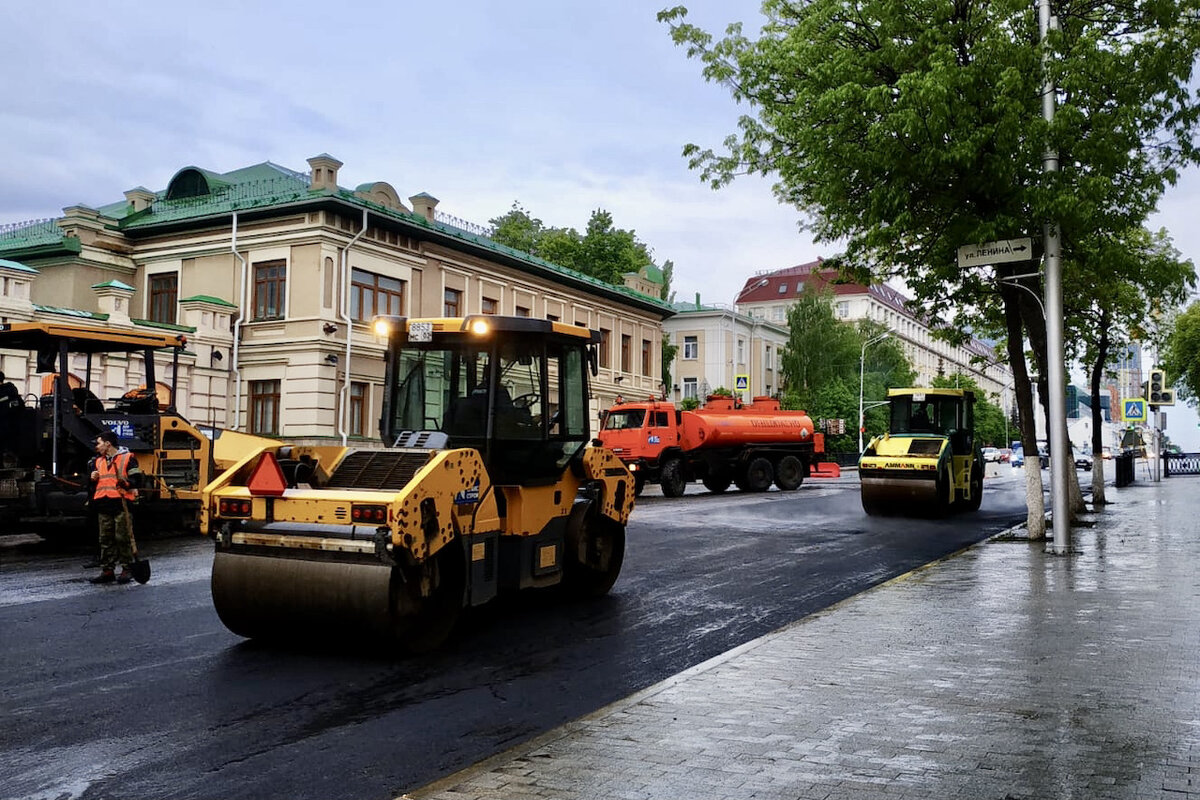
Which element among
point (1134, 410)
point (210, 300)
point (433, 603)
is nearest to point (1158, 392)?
point (1134, 410)

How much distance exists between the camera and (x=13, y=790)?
475cm

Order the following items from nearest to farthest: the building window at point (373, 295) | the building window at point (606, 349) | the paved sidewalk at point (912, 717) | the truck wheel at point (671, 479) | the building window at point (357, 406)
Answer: the paved sidewalk at point (912, 717) < the truck wheel at point (671, 479) < the building window at point (357, 406) < the building window at point (373, 295) < the building window at point (606, 349)

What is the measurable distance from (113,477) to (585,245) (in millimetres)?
44425

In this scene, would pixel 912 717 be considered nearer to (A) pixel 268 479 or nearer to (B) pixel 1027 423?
(A) pixel 268 479

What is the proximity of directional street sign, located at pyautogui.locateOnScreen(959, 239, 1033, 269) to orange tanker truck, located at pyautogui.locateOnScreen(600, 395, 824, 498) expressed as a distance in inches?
514

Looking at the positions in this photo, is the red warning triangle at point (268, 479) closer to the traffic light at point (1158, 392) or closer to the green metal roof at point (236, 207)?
the green metal roof at point (236, 207)

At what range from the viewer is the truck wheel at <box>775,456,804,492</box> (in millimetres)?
31906

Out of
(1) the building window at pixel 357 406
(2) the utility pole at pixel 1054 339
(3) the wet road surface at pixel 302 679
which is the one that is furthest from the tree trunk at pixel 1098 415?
(1) the building window at pixel 357 406

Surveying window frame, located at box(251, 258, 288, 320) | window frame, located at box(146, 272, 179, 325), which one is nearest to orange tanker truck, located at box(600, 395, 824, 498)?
window frame, located at box(251, 258, 288, 320)

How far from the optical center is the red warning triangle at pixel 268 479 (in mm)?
7543

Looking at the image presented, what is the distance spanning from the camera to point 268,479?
24.8ft

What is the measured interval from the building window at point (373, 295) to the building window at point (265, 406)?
10.9 feet

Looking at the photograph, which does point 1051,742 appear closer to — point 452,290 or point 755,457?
point 755,457

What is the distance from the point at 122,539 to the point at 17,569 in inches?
79.9
